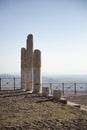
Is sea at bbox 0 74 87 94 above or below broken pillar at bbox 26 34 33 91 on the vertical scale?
below

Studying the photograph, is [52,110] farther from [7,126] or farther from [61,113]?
[7,126]

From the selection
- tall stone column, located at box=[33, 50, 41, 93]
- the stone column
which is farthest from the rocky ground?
the stone column

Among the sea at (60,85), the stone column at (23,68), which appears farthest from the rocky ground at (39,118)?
the stone column at (23,68)

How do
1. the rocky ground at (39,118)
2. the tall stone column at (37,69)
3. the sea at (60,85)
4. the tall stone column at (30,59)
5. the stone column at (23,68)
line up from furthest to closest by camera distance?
the stone column at (23,68) < the tall stone column at (30,59) < the sea at (60,85) < the tall stone column at (37,69) < the rocky ground at (39,118)

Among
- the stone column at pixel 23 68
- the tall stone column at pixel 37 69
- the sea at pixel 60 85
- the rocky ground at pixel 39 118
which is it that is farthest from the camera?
the stone column at pixel 23 68

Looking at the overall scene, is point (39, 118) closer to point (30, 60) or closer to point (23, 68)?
point (30, 60)

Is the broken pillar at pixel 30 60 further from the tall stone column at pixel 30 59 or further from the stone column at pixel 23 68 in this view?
the stone column at pixel 23 68

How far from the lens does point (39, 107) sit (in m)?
16.0

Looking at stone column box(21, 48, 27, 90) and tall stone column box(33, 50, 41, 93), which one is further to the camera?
stone column box(21, 48, 27, 90)

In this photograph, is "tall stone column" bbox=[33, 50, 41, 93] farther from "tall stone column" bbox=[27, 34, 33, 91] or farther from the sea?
the sea

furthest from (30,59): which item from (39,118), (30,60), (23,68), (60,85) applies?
(60,85)

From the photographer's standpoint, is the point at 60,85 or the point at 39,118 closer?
the point at 39,118

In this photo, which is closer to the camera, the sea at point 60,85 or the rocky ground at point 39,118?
the rocky ground at point 39,118

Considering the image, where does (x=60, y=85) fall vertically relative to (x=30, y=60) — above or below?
below
